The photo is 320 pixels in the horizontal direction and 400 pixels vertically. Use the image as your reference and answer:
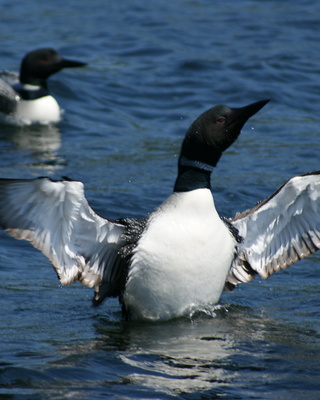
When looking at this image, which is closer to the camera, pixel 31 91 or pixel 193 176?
pixel 193 176

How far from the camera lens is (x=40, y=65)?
492 inches

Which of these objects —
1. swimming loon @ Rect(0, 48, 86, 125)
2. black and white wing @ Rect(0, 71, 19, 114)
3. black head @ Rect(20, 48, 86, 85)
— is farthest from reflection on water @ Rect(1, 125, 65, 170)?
black head @ Rect(20, 48, 86, 85)

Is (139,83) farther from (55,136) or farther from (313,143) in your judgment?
(313,143)

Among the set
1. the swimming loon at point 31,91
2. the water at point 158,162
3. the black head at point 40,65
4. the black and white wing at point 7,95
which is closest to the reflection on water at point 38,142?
Answer: the water at point 158,162

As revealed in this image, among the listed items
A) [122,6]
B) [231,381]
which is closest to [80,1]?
[122,6]

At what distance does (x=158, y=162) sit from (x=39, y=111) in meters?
2.67

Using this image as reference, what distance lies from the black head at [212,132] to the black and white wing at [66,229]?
29.7 inches

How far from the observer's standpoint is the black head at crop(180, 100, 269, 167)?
19.6 feet

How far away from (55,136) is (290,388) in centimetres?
708

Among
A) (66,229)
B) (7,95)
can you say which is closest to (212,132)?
(66,229)

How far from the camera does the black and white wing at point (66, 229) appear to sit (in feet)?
18.0

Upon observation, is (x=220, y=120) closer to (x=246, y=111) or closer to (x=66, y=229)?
(x=246, y=111)

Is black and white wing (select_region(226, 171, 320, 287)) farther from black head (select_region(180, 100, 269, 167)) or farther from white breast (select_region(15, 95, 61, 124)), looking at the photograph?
white breast (select_region(15, 95, 61, 124))

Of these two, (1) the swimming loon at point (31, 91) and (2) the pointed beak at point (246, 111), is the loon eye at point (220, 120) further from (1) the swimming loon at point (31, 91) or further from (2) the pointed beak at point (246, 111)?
(1) the swimming loon at point (31, 91)
